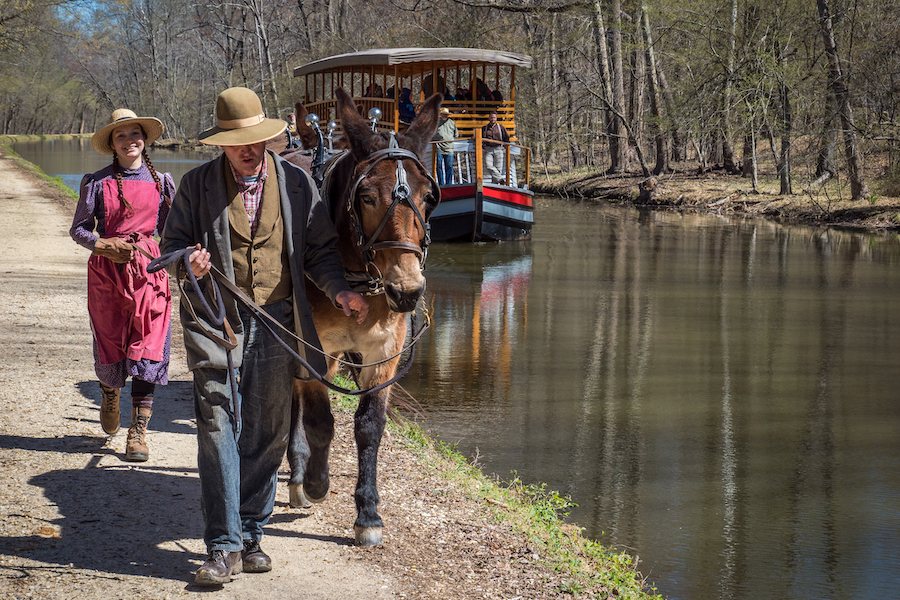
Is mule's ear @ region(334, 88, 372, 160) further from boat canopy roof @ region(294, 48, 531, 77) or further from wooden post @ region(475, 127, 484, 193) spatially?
wooden post @ region(475, 127, 484, 193)

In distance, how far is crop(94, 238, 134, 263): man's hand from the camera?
548cm

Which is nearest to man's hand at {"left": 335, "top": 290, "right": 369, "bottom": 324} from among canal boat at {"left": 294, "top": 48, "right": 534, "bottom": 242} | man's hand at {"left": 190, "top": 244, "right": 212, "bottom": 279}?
man's hand at {"left": 190, "top": 244, "right": 212, "bottom": 279}

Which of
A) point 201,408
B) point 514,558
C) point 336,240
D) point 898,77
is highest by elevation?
point 898,77

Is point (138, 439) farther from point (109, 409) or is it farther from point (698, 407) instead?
point (698, 407)

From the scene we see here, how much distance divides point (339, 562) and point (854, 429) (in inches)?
213

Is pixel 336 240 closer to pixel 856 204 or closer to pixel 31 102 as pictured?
pixel 856 204

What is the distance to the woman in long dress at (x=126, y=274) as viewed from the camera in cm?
559

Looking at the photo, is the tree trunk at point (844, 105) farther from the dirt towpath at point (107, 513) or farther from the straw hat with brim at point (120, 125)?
the straw hat with brim at point (120, 125)

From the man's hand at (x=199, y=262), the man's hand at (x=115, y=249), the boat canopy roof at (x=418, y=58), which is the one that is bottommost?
the man's hand at (x=115, y=249)

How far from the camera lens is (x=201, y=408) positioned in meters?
3.94

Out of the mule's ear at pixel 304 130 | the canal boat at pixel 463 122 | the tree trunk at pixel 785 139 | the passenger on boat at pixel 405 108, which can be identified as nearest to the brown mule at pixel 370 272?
the mule's ear at pixel 304 130

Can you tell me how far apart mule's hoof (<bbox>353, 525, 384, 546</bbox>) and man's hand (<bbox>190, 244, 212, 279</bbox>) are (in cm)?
157

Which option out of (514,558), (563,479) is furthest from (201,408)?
(563,479)

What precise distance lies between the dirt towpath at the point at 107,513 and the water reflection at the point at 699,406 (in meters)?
2.08
